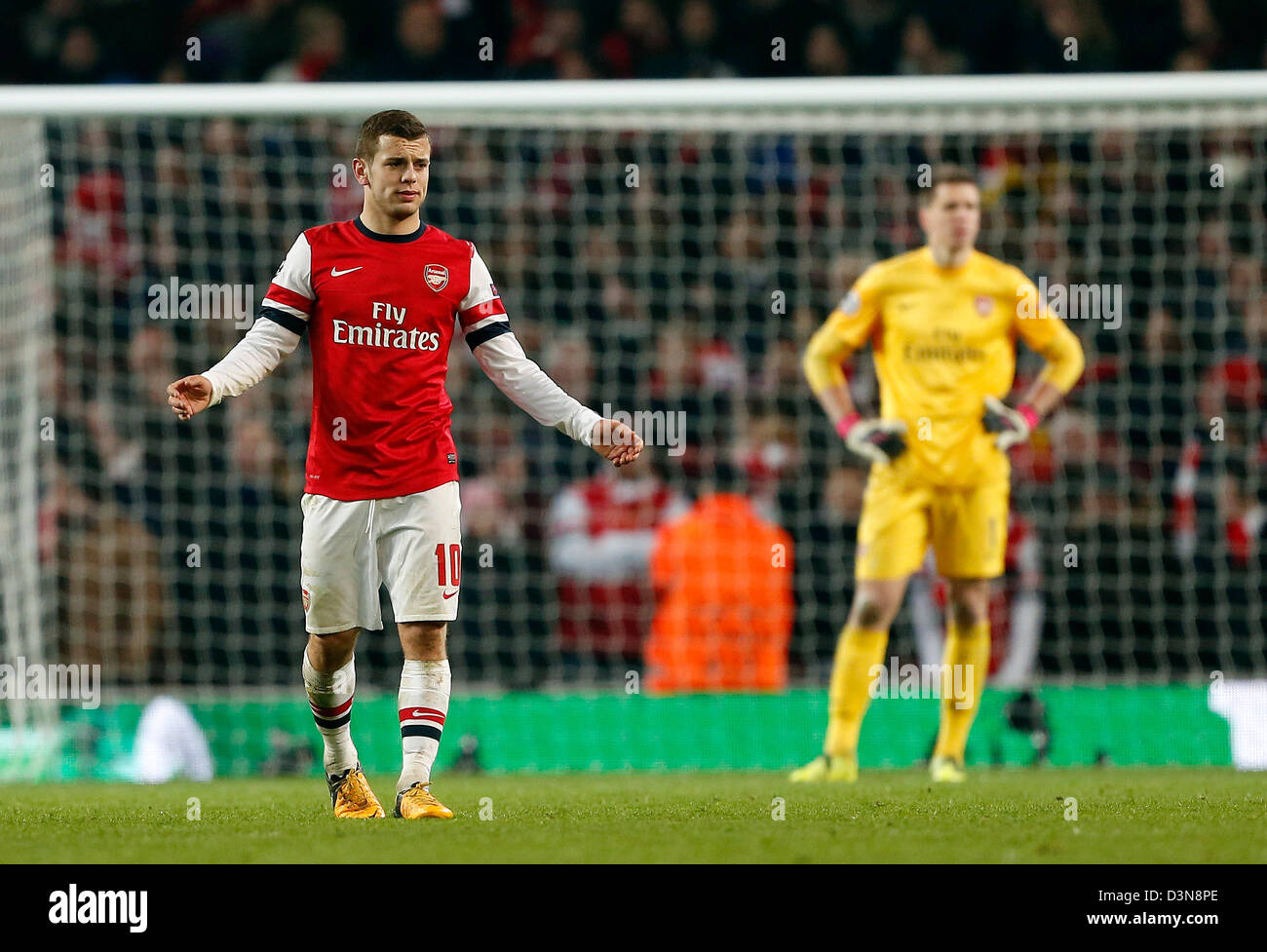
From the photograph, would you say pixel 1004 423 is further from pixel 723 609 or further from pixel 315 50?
pixel 315 50

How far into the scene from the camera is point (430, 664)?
504 cm

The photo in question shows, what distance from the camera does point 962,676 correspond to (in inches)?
286

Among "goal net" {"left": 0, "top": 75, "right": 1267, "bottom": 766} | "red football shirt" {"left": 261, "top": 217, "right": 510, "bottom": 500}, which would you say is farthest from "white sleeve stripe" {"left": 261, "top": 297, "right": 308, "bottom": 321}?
"goal net" {"left": 0, "top": 75, "right": 1267, "bottom": 766}

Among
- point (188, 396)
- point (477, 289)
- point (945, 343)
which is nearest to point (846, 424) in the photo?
point (945, 343)

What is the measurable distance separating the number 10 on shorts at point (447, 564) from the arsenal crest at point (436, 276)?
73 cm

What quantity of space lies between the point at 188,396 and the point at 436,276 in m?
0.79

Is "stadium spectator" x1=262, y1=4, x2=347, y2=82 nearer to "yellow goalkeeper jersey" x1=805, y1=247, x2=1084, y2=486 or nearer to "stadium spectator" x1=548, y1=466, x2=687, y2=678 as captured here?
"stadium spectator" x1=548, y1=466, x2=687, y2=678

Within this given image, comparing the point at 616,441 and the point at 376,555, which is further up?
the point at 616,441

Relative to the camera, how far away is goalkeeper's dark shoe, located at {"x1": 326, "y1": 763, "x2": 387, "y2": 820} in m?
5.14

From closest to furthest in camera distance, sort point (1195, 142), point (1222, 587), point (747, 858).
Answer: point (747, 858) < point (1222, 587) < point (1195, 142)

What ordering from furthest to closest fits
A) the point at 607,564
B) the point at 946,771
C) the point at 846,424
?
1. the point at 607,564
2. the point at 846,424
3. the point at 946,771

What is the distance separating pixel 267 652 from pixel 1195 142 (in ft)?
20.7
